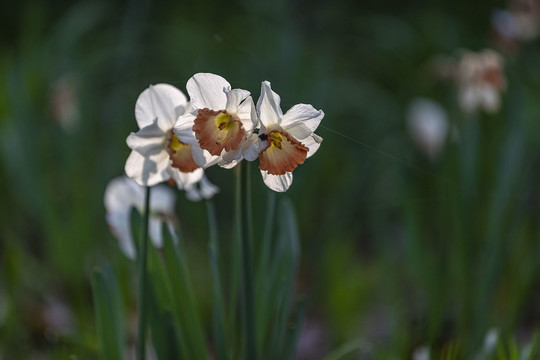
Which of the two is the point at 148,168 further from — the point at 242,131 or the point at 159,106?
the point at 242,131

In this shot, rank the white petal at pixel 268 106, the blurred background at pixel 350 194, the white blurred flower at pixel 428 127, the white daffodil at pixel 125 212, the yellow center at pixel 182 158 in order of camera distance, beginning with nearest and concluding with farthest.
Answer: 1. the white petal at pixel 268 106
2. the yellow center at pixel 182 158
3. the white daffodil at pixel 125 212
4. the blurred background at pixel 350 194
5. the white blurred flower at pixel 428 127

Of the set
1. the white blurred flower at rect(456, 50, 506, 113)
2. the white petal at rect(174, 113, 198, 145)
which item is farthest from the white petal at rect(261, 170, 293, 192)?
the white blurred flower at rect(456, 50, 506, 113)

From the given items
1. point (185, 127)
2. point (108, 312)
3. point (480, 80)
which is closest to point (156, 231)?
point (108, 312)

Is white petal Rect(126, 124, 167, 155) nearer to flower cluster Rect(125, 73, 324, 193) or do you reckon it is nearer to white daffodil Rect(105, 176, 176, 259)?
flower cluster Rect(125, 73, 324, 193)

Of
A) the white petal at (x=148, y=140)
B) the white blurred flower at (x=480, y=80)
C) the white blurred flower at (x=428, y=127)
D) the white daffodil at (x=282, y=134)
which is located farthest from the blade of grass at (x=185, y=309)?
the white blurred flower at (x=428, y=127)

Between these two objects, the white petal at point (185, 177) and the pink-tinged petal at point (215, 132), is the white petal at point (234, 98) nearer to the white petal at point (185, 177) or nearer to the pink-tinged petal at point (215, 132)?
the pink-tinged petal at point (215, 132)
